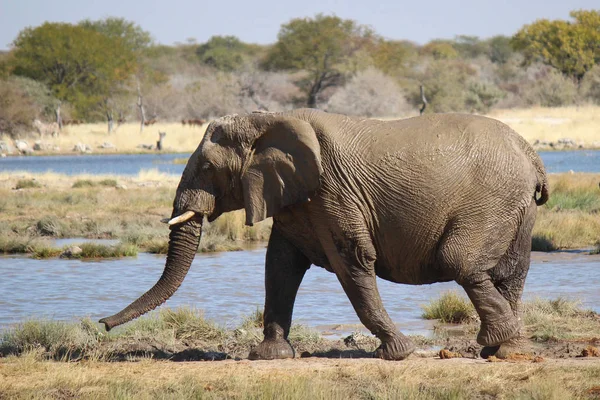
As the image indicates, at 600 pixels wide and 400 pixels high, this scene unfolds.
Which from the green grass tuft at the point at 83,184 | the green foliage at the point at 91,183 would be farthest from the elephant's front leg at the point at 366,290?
the green grass tuft at the point at 83,184

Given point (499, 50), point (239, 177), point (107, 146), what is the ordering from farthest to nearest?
point (499, 50) < point (107, 146) < point (239, 177)

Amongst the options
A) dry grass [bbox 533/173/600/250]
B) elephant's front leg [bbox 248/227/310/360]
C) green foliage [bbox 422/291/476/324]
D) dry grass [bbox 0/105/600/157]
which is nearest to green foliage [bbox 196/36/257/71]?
dry grass [bbox 0/105/600/157]

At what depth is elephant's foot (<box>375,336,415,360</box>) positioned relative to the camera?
8266mm

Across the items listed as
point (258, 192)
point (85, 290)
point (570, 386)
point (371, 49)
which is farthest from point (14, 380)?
point (371, 49)

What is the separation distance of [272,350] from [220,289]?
5113 mm

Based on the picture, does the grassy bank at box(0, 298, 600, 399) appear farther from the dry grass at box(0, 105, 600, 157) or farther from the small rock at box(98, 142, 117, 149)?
the small rock at box(98, 142, 117, 149)

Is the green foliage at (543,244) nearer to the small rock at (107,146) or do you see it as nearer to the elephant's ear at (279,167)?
the elephant's ear at (279,167)

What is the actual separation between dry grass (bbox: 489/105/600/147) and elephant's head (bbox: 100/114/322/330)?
42.4 metres

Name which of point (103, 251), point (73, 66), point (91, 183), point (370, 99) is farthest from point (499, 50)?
point (103, 251)

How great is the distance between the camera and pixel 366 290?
8141 millimetres

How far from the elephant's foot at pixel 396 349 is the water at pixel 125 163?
1035 inches

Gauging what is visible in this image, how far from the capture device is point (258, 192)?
8078 millimetres

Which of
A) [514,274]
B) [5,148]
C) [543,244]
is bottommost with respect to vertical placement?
[5,148]

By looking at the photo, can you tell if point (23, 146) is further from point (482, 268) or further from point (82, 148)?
point (482, 268)
